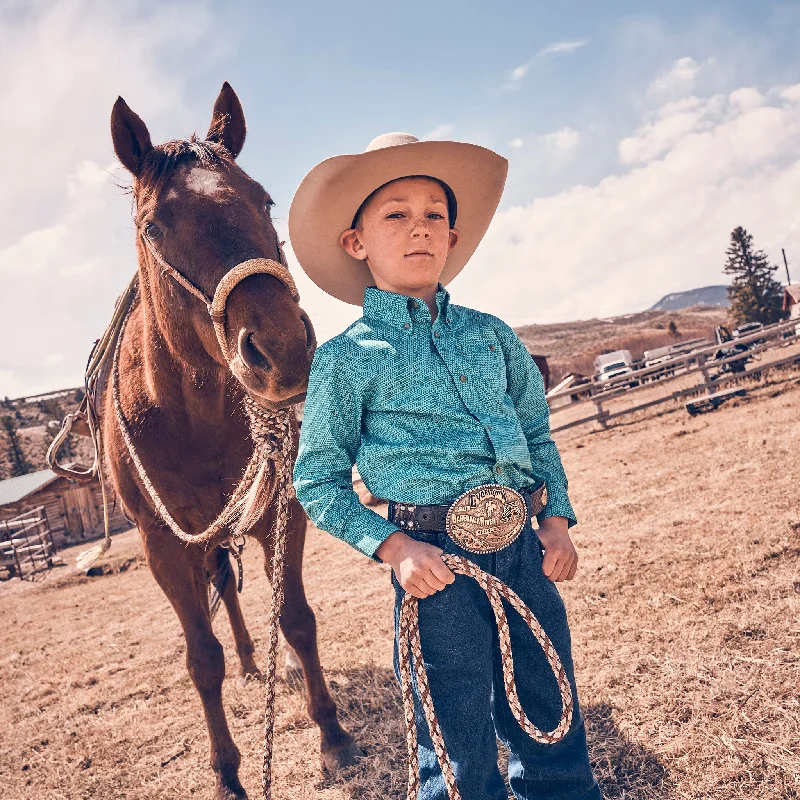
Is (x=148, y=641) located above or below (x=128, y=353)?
below

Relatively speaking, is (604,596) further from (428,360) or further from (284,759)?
(428,360)

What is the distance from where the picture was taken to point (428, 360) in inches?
63.7

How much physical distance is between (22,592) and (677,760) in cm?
1443

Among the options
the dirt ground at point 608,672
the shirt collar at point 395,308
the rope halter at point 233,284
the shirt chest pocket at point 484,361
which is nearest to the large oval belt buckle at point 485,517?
the shirt chest pocket at point 484,361

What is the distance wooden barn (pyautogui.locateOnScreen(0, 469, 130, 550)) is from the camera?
2325 cm

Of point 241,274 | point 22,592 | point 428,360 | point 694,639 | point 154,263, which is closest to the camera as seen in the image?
point 428,360

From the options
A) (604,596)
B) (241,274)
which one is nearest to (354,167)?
(241,274)

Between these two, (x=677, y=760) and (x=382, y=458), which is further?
(x=677, y=760)

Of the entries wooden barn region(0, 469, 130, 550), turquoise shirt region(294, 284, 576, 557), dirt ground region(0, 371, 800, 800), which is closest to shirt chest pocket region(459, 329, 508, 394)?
turquoise shirt region(294, 284, 576, 557)

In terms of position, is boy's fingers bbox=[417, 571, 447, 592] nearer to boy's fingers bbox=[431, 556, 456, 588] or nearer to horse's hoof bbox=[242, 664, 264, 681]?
boy's fingers bbox=[431, 556, 456, 588]

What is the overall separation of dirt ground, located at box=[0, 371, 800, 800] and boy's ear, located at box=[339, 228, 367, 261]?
2147 mm

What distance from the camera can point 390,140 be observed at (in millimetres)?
1697

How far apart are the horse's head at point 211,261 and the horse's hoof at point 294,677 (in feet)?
7.94

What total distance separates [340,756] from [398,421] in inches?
84.3
